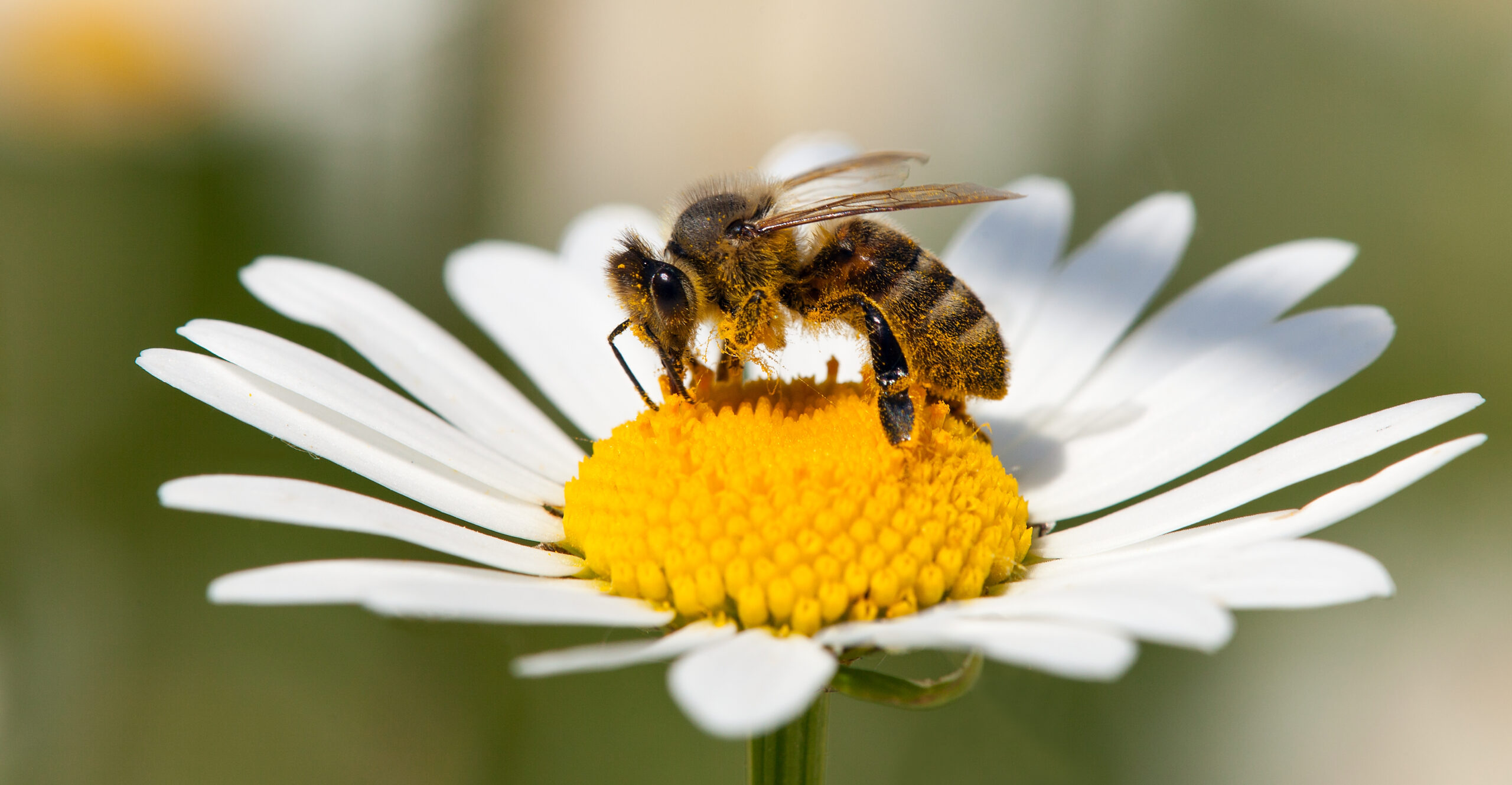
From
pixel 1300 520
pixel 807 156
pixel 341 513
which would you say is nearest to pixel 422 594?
pixel 341 513

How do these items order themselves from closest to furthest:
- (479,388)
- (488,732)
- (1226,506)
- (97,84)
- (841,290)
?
(1226,506), (841,290), (479,388), (488,732), (97,84)

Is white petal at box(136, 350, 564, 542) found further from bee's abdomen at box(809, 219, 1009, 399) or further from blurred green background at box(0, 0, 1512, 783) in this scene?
blurred green background at box(0, 0, 1512, 783)

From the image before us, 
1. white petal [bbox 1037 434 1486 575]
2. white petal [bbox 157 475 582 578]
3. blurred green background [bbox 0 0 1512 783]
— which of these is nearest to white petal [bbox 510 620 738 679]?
white petal [bbox 157 475 582 578]

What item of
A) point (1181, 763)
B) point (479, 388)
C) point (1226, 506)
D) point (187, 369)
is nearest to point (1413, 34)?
point (1181, 763)

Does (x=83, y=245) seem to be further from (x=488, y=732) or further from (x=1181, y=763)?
(x=1181, y=763)

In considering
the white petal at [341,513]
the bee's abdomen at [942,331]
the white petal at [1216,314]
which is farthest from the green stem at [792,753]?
the white petal at [1216,314]
